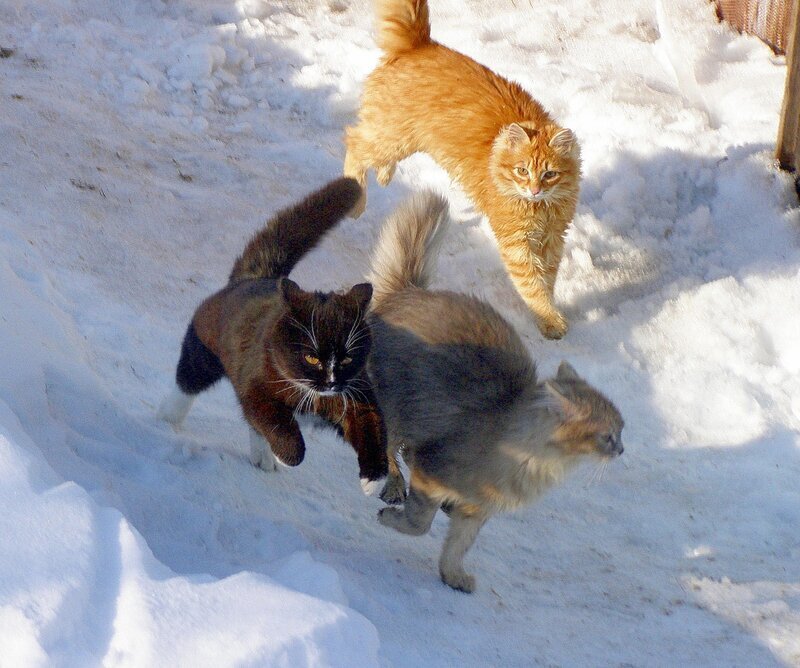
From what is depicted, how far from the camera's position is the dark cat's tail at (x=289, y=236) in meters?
3.81

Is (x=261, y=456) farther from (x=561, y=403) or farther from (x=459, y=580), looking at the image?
(x=561, y=403)

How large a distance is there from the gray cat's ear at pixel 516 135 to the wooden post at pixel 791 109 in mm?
1758

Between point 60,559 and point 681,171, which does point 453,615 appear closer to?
point 60,559

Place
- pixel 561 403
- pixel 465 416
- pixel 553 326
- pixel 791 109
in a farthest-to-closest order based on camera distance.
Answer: pixel 791 109, pixel 553 326, pixel 465 416, pixel 561 403

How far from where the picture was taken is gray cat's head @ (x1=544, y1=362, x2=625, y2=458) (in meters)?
3.21

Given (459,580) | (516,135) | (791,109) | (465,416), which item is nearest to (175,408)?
(465,416)

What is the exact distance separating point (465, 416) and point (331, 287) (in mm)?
2154

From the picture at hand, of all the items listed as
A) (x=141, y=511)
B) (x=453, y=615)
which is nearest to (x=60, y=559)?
(x=141, y=511)

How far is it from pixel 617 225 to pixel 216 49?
3441 mm

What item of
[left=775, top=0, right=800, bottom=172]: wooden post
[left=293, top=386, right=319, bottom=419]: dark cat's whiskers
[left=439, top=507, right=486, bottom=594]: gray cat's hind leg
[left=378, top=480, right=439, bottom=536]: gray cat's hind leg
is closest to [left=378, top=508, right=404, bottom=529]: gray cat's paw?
[left=378, top=480, right=439, bottom=536]: gray cat's hind leg

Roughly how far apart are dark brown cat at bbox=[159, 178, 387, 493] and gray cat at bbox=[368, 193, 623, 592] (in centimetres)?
35

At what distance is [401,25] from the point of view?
19.7 ft

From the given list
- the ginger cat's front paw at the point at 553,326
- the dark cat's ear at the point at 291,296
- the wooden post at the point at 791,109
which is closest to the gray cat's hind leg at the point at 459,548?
the dark cat's ear at the point at 291,296

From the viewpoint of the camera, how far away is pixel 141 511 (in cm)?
287
